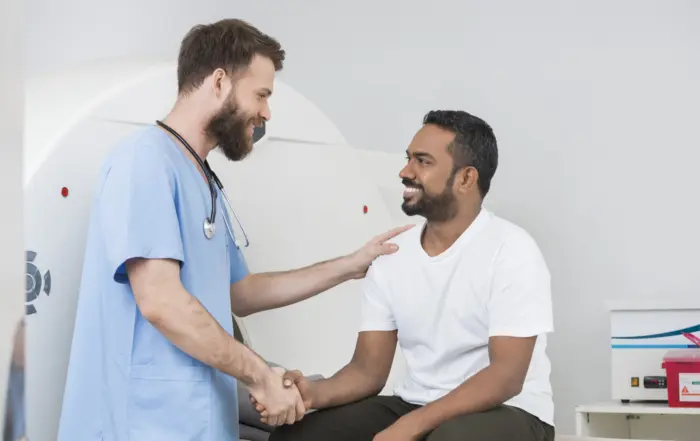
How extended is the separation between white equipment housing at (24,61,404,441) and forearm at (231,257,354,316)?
18cm

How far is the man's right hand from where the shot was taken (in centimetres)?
183

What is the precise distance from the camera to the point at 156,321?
1681 mm

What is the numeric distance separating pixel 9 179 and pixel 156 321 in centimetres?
129

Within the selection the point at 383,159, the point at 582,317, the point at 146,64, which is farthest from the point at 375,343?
the point at 582,317

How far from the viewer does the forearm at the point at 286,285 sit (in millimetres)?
2184

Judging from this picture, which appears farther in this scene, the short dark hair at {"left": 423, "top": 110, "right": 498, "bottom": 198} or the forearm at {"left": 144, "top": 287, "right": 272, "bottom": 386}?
the short dark hair at {"left": 423, "top": 110, "right": 498, "bottom": 198}

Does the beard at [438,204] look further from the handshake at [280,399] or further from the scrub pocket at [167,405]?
the scrub pocket at [167,405]

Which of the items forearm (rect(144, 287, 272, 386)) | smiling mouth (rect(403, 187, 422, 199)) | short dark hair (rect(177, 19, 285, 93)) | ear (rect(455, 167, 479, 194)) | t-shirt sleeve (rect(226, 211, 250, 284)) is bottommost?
forearm (rect(144, 287, 272, 386))

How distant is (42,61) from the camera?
2764mm

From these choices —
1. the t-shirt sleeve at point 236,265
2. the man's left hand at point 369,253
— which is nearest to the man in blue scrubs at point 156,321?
the t-shirt sleeve at point 236,265

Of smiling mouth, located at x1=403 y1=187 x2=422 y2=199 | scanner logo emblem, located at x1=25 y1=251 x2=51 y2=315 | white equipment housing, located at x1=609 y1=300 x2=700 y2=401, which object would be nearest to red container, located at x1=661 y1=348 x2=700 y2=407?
white equipment housing, located at x1=609 y1=300 x2=700 y2=401

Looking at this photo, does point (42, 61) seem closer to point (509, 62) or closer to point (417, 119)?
point (417, 119)

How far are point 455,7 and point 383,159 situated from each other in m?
0.82

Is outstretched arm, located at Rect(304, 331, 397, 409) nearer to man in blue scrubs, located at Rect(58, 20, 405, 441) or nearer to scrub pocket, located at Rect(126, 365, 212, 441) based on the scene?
man in blue scrubs, located at Rect(58, 20, 405, 441)
